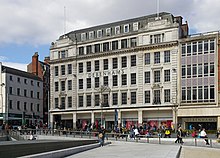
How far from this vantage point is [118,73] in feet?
213

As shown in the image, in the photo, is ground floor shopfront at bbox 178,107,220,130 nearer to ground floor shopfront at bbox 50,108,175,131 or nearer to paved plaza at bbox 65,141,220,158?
ground floor shopfront at bbox 50,108,175,131

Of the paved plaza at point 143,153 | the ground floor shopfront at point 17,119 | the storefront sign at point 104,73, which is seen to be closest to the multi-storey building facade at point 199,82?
the storefront sign at point 104,73

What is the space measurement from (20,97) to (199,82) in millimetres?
36666

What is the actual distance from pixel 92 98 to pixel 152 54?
13.3 metres

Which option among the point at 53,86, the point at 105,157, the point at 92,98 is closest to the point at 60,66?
the point at 53,86

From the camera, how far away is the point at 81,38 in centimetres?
7175

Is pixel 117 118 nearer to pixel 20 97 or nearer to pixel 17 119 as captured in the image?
pixel 17 119

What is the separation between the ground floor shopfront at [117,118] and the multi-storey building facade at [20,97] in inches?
307

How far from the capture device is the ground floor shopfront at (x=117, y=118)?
59681 mm

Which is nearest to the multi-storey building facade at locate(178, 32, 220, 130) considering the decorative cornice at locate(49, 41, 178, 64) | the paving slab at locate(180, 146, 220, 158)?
the decorative cornice at locate(49, 41, 178, 64)

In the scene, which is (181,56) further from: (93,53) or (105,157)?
(105,157)

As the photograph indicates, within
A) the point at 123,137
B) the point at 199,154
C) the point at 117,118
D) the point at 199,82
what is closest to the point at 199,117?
the point at 199,82

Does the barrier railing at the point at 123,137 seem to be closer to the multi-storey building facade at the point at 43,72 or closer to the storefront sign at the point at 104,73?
the storefront sign at the point at 104,73

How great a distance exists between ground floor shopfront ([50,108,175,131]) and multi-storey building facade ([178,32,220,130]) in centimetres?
294
